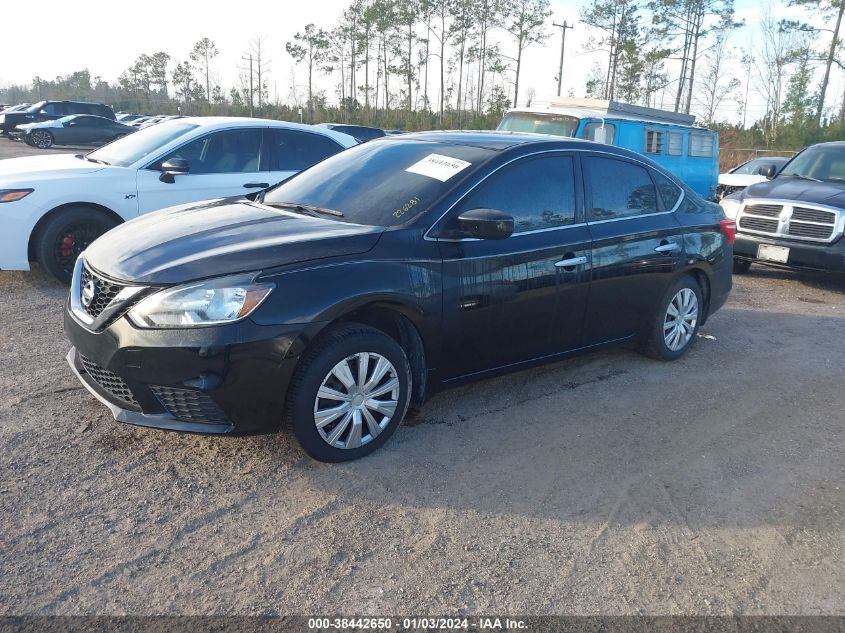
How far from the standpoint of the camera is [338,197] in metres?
4.45

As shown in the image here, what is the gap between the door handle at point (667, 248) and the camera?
5236 mm

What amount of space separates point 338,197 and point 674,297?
2722mm

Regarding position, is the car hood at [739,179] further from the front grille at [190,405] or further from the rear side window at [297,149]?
the front grille at [190,405]

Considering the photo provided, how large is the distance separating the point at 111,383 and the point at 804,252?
7682mm

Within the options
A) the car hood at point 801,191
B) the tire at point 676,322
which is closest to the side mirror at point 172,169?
the tire at point 676,322

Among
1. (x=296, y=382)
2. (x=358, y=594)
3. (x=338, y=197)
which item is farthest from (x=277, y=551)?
(x=338, y=197)

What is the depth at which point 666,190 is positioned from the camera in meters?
5.48

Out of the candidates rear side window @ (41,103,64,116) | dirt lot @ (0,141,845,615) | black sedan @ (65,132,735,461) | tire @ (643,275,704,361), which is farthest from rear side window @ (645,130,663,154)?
rear side window @ (41,103,64,116)

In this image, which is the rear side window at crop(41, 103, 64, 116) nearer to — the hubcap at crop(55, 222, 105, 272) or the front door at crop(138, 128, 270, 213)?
the front door at crop(138, 128, 270, 213)

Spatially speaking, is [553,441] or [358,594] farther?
[553,441]

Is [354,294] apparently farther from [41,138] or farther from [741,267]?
[41,138]

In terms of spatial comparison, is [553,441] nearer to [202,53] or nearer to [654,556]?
[654,556]

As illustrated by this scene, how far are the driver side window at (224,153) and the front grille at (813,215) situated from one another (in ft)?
20.3

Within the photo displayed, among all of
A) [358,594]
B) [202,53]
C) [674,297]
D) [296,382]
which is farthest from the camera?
[202,53]
